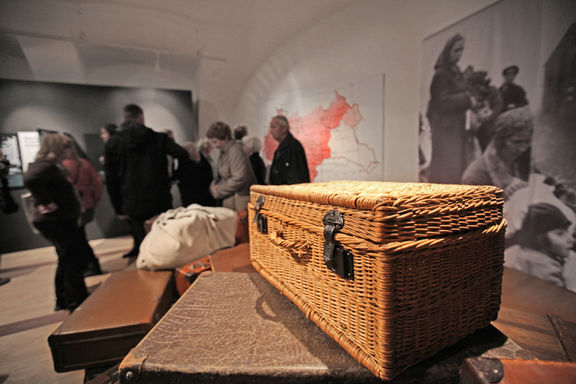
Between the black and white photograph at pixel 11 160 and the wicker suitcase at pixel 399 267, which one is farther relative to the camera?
the black and white photograph at pixel 11 160

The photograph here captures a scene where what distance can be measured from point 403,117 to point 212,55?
168cm

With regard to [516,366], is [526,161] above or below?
above

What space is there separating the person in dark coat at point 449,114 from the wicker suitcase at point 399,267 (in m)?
1.12

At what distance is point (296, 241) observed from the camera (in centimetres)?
84

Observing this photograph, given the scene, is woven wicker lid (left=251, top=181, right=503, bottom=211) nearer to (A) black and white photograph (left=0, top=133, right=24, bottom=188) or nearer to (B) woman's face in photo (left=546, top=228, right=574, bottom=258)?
(B) woman's face in photo (left=546, top=228, right=574, bottom=258)

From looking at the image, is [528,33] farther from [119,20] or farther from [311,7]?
[119,20]

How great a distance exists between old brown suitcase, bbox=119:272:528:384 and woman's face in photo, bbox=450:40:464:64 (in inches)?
67.1

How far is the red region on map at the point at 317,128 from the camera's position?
8.22ft

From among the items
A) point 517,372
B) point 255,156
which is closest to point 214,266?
point 255,156

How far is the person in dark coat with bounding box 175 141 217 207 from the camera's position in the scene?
1.71 m

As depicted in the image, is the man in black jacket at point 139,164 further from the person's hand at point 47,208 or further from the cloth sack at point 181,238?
the person's hand at point 47,208

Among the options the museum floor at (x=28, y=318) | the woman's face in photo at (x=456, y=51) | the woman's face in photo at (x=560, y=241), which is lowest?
the museum floor at (x=28, y=318)

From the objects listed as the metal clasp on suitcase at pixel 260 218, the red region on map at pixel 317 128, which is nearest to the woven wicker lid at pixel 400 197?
the metal clasp on suitcase at pixel 260 218

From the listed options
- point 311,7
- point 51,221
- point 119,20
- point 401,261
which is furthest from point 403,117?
point 51,221
